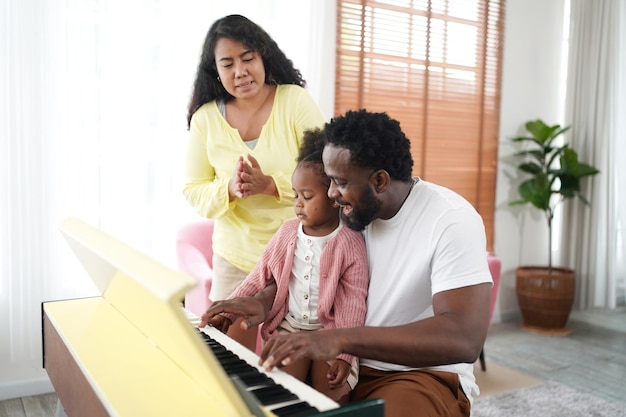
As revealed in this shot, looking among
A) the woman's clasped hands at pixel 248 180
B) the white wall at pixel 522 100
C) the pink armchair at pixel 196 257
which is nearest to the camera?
the woman's clasped hands at pixel 248 180

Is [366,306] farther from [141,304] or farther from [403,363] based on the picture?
[141,304]

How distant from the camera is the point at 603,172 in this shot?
477cm

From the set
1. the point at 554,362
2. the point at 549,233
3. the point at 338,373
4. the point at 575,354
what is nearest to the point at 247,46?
the point at 338,373

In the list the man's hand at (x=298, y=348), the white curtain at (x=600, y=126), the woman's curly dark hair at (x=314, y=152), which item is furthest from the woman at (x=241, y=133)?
the white curtain at (x=600, y=126)

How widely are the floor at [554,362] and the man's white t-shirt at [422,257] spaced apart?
6.36 ft

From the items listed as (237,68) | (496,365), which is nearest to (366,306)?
(237,68)

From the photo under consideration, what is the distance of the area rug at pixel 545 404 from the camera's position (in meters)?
2.91

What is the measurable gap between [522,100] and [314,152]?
348 cm

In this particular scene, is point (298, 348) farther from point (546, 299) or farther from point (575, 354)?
point (546, 299)

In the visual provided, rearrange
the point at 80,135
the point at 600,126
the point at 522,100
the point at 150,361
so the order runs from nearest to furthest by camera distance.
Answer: the point at 150,361, the point at 80,135, the point at 522,100, the point at 600,126

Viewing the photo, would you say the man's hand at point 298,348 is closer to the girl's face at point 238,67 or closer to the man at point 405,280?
the man at point 405,280

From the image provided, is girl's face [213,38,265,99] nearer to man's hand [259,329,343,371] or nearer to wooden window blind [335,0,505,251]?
man's hand [259,329,343,371]

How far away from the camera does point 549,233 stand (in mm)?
4461

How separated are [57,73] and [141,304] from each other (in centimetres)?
216
